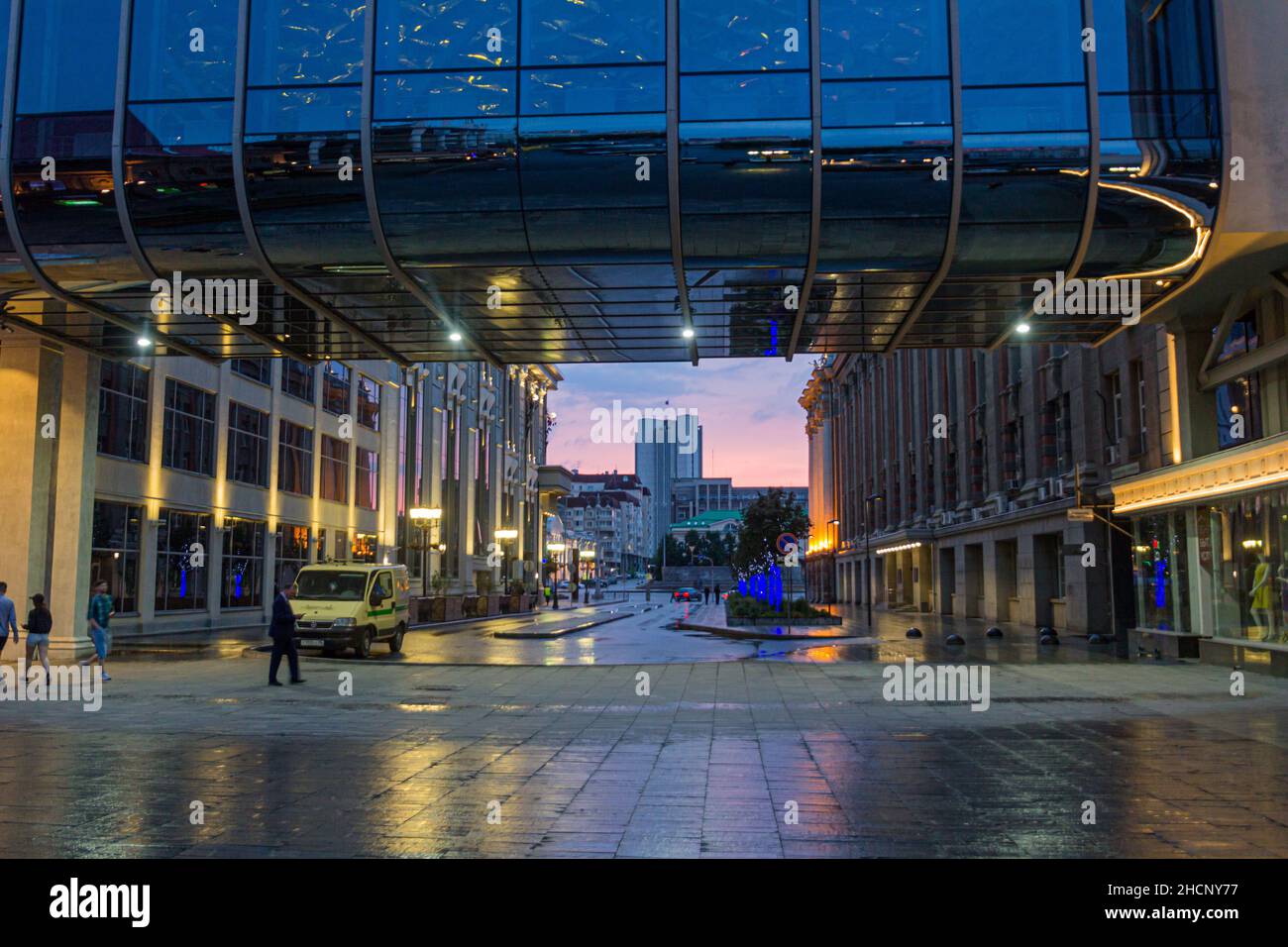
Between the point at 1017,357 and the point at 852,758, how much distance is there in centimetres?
3048

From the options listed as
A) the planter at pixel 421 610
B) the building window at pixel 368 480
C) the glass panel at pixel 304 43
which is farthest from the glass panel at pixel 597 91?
the building window at pixel 368 480

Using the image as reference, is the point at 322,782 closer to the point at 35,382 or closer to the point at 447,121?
the point at 447,121

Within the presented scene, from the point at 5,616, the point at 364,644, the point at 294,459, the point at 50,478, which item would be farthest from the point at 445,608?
the point at 5,616

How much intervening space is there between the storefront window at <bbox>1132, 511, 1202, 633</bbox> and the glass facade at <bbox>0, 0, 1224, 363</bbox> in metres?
7.93

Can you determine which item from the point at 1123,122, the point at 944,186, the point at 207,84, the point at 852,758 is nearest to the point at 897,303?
the point at 944,186

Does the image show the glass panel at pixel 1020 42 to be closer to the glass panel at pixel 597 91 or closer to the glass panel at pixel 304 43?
the glass panel at pixel 597 91

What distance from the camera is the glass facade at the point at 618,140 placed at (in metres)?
13.9

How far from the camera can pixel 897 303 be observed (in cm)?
1662

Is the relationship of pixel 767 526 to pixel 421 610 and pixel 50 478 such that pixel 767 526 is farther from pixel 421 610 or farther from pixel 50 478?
pixel 50 478

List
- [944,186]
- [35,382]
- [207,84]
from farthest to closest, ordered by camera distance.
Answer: [35,382] → [207,84] → [944,186]

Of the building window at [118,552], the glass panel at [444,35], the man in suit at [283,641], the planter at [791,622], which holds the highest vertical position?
the glass panel at [444,35]

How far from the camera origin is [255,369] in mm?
36375

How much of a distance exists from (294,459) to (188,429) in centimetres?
820

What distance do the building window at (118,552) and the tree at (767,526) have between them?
38918 millimetres
